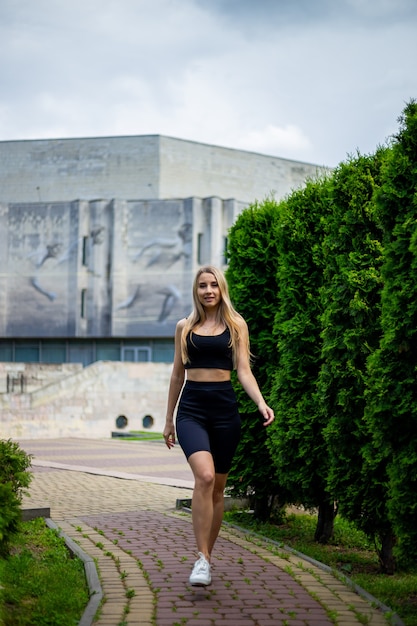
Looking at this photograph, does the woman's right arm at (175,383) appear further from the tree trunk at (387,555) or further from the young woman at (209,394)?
the tree trunk at (387,555)

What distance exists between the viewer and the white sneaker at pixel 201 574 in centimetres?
612

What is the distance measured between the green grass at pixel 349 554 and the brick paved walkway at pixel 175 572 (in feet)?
1.07

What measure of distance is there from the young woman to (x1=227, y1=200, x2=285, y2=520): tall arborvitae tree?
3.02 meters

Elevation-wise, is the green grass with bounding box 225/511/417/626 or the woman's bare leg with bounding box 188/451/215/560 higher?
the woman's bare leg with bounding box 188/451/215/560

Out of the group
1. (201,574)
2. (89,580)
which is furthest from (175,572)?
(201,574)

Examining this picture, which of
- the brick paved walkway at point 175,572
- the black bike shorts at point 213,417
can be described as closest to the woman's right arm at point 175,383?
the black bike shorts at point 213,417

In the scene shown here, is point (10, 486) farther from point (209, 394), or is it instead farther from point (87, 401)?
point (87, 401)

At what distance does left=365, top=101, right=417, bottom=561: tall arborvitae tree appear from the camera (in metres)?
5.91

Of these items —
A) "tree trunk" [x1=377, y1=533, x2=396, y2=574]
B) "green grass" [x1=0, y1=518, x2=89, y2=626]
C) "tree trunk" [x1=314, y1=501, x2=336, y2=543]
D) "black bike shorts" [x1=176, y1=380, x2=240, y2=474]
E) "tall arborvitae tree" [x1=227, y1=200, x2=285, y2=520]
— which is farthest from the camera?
"tall arborvitae tree" [x1=227, y1=200, x2=285, y2=520]

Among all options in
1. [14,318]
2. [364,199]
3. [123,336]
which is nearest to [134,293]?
[123,336]

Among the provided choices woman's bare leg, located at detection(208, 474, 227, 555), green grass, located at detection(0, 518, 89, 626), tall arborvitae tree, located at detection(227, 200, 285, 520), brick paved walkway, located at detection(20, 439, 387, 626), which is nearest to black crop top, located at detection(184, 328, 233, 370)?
woman's bare leg, located at detection(208, 474, 227, 555)

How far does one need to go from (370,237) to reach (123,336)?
39451 mm

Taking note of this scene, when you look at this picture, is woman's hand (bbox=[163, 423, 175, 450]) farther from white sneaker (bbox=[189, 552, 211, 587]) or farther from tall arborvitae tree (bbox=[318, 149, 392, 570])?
tall arborvitae tree (bbox=[318, 149, 392, 570])

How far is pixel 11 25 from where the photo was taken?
1116 centimetres
